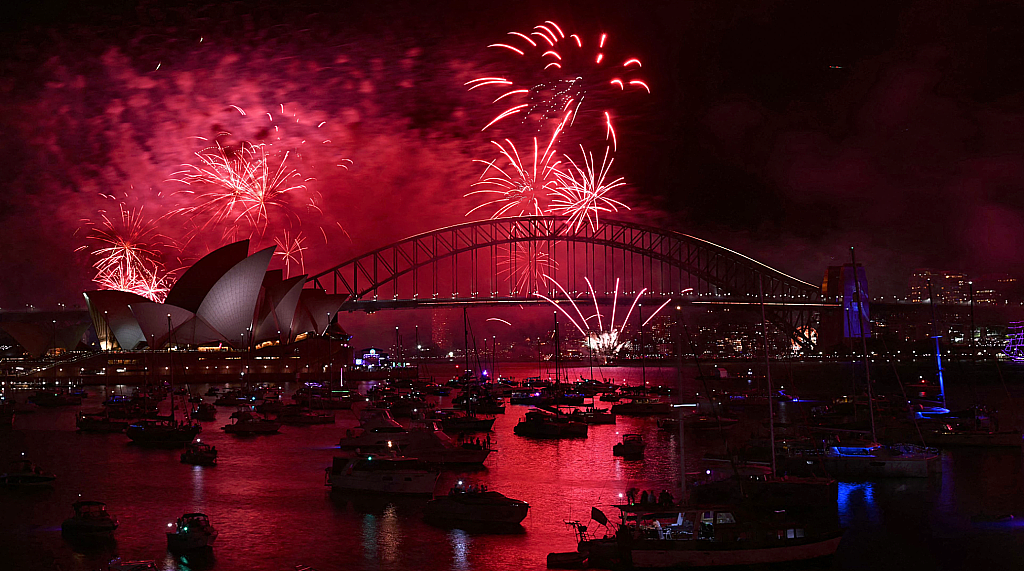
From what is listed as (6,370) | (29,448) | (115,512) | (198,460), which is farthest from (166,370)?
(115,512)

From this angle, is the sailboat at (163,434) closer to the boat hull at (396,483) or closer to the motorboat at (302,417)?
the motorboat at (302,417)

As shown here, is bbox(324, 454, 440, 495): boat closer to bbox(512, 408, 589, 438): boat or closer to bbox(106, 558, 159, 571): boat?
bbox(106, 558, 159, 571): boat

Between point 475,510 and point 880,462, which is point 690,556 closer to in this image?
point 475,510

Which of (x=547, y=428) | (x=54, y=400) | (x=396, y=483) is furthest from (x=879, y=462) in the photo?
(x=54, y=400)

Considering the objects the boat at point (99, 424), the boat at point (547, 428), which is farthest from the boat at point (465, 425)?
the boat at point (99, 424)

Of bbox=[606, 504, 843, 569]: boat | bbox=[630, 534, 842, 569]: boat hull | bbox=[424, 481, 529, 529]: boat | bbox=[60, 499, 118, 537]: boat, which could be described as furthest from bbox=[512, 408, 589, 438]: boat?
bbox=[630, 534, 842, 569]: boat hull

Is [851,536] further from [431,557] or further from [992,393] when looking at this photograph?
[992,393]
